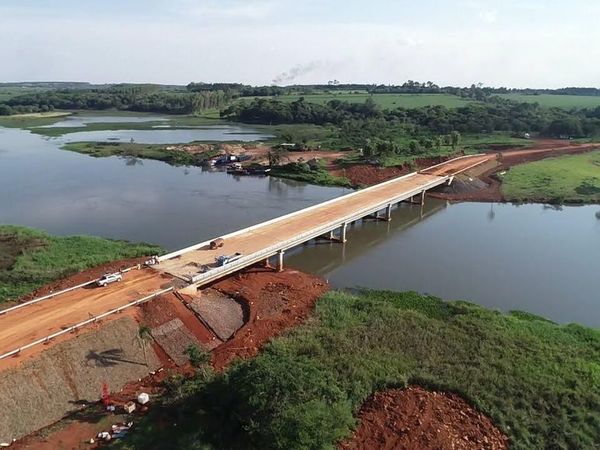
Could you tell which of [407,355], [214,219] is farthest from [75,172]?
[407,355]

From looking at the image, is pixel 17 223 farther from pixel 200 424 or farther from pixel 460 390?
pixel 460 390

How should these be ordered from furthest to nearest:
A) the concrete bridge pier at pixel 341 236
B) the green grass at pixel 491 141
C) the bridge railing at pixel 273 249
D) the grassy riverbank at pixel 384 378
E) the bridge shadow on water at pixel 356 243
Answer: the green grass at pixel 491 141
the concrete bridge pier at pixel 341 236
the bridge shadow on water at pixel 356 243
the bridge railing at pixel 273 249
the grassy riverbank at pixel 384 378

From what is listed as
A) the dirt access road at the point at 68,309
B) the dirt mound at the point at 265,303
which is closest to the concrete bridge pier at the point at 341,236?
the dirt mound at the point at 265,303

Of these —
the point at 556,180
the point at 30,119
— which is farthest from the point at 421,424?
the point at 30,119

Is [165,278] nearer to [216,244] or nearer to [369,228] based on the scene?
[216,244]

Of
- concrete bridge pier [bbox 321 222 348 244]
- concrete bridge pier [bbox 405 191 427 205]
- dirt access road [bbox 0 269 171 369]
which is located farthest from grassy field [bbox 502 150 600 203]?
dirt access road [bbox 0 269 171 369]

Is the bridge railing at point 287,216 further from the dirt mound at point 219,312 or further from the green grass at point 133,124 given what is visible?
the green grass at point 133,124
